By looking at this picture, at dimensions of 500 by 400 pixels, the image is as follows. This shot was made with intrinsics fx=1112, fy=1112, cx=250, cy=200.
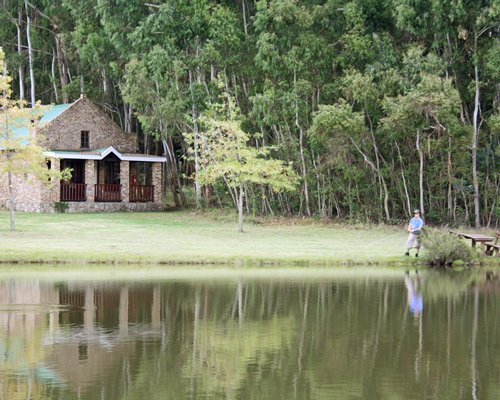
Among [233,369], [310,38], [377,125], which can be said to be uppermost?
[310,38]

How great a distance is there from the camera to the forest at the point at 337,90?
42656 millimetres

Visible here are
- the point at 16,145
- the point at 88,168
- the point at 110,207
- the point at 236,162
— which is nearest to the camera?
the point at 16,145

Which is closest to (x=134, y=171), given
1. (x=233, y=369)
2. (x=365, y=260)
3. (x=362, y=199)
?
(x=362, y=199)

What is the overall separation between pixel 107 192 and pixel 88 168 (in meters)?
1.62

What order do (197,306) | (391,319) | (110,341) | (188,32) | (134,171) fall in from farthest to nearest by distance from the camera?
(134,171), (188,32), (197,306), (391,319), (110,341)

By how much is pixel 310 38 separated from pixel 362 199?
7.41 m

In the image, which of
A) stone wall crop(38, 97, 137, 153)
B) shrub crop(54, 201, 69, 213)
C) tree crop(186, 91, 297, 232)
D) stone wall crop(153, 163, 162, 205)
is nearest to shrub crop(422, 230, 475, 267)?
tree crop(186, 91, 297, 232)

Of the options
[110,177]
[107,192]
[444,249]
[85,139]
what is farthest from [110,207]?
[444,249]

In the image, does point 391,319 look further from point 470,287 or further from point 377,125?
point 377,125

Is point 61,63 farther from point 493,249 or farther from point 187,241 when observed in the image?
point 493,249

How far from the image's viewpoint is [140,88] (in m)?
51.2

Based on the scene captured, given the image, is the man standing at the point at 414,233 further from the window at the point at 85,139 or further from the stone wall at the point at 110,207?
the window at the point at 85,139

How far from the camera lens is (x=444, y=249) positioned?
31203 millimetres

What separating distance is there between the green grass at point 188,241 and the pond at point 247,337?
3.56 meters
